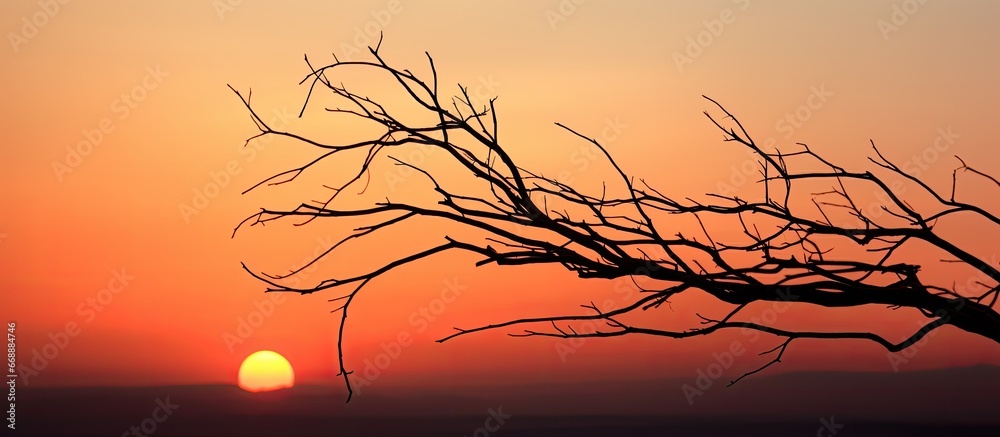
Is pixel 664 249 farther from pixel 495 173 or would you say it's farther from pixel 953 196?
pixel 953 196

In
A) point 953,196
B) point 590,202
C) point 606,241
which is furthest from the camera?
point 953,196

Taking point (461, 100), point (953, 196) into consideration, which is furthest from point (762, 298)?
point (461, 100)

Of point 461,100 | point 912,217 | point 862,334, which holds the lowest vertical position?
point 862,334

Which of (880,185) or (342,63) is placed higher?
(342,63)

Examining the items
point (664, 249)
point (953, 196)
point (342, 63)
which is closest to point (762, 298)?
point (664, 249)

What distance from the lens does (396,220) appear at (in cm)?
270

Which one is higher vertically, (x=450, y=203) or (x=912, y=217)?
(x=450, y=203)

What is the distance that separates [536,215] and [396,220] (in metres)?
0.40

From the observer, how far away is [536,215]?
2.70 meters

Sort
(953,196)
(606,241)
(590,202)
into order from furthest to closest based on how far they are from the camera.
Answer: (953,196), (590,202), (606,241)

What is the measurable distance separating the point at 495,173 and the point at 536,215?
0.60 ft

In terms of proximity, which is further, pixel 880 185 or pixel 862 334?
pixel 880 185

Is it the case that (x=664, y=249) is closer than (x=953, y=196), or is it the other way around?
(x=664, y=249)

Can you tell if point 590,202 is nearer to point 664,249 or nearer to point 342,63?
point 664,249
